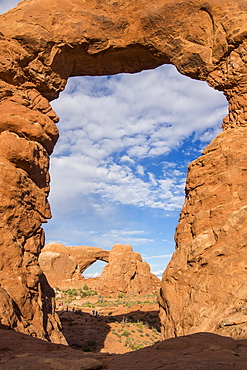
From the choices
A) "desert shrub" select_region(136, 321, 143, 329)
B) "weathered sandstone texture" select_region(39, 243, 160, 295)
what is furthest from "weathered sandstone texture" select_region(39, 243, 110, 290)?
"desert shrub" select_region(136, 321, 143, 329)

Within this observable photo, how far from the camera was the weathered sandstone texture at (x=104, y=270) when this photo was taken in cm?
3475

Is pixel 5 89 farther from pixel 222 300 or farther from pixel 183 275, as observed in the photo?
pixel 222 300

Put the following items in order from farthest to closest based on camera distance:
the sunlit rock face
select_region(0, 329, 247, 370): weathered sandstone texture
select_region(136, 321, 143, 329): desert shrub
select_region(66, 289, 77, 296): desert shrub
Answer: select_region(66, 289, 77, 296): desert shrub, select_region(136, 321, 143, 329): desert shrub, the sunlit rock face, select_region(0, 329, 247, 370): weathered sandstone texture

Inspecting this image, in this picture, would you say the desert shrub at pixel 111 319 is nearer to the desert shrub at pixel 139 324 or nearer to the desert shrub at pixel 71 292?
the desert shrub at pixel 139 324

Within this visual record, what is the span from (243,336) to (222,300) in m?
2.32

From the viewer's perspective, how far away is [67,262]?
3856 cm

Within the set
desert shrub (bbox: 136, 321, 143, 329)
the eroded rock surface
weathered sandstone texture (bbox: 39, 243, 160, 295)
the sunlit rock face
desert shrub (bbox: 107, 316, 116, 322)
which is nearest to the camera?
the eroded rock surface

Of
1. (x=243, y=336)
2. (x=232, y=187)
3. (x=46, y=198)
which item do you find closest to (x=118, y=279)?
(x=46, y=198)

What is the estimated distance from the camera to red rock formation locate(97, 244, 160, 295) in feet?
113

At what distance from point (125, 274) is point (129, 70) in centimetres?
2709

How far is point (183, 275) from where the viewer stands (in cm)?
907

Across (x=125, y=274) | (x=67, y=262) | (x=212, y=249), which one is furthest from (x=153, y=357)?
(x=67, y=262)

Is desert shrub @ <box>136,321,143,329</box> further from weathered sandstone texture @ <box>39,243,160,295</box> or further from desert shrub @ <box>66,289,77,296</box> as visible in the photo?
desert shrub @ <box>66,289,77,296</box>

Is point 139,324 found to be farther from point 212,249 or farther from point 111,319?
point 212,249
